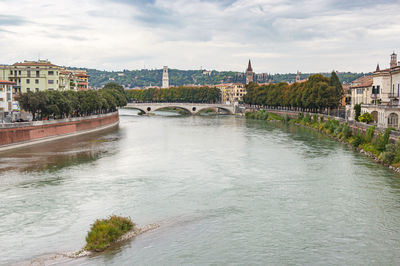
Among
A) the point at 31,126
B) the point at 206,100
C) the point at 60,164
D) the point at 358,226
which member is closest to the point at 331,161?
the point at 358,226

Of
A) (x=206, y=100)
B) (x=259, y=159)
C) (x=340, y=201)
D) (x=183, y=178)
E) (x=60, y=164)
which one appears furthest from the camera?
(x=206, y=100)

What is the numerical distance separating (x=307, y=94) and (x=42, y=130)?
47.2 m

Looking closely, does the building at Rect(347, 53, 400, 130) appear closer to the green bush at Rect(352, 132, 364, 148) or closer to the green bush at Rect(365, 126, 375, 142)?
the green bush at Rect(352, 132, 364, 148)

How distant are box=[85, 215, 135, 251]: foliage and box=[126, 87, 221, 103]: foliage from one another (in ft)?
417

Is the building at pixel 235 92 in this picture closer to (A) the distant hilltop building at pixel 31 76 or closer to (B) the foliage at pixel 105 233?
(A) the distant hilltop building at pixel 31 76

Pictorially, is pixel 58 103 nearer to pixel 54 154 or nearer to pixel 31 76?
pixel 54 154

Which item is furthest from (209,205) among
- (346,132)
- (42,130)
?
(42,130)

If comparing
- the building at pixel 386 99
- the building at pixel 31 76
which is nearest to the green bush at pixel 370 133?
the building at pixel 386 99

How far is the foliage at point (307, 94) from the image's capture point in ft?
251

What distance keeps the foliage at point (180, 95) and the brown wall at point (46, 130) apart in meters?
73.8

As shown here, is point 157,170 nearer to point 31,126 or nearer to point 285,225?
point 285,225

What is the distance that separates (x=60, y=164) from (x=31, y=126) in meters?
14.9

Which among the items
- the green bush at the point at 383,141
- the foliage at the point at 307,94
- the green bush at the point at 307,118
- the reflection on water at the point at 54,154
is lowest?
the reflection on water at the point at 54,154

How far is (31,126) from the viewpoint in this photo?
49.8 m
